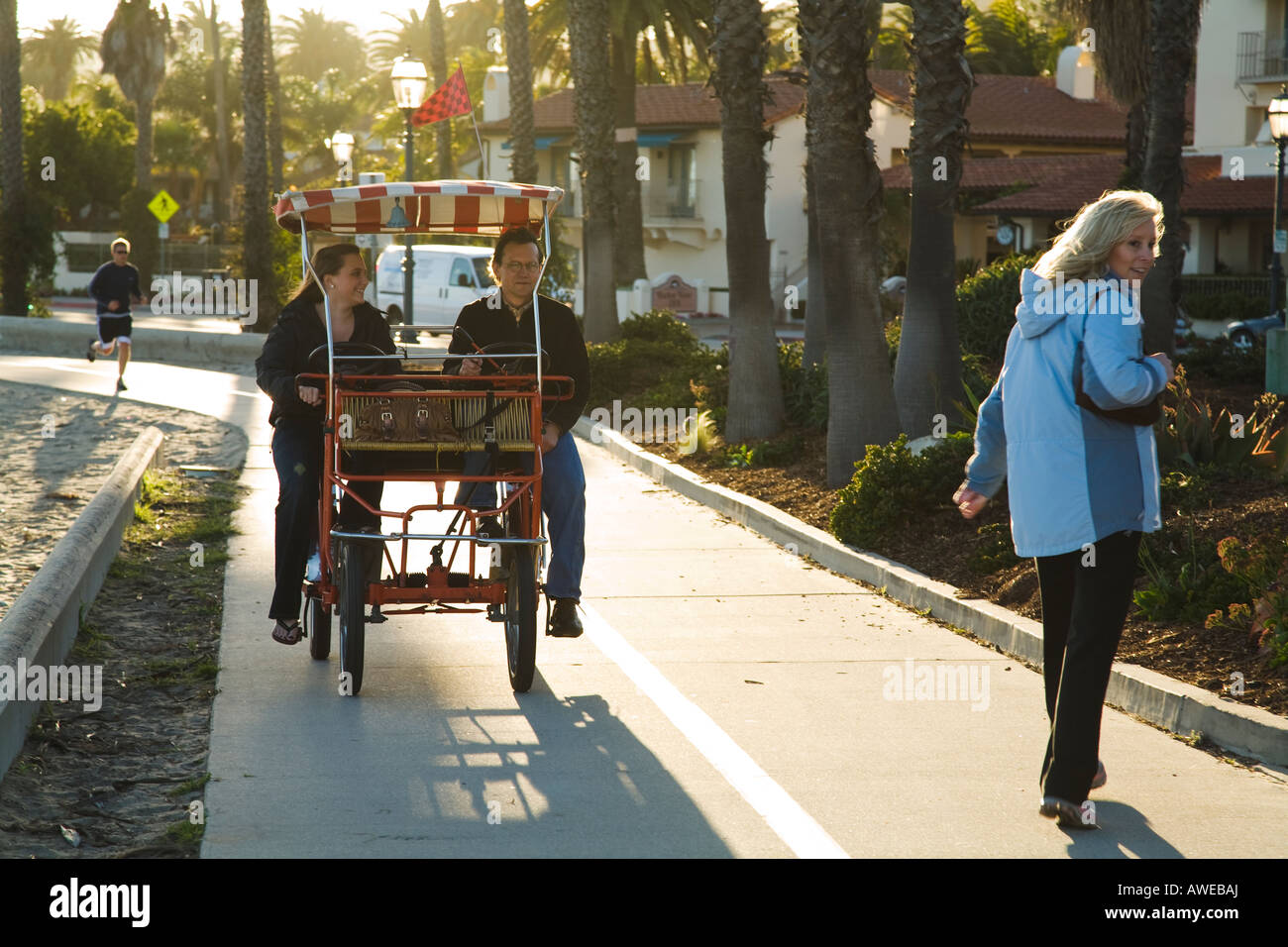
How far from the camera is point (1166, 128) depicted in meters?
19.4

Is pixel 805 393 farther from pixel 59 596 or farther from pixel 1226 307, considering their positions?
pixel 1226 307

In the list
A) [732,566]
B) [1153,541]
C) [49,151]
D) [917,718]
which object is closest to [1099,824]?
[917,718]

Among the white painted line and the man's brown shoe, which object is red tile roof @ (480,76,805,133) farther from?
the man's brown shoe

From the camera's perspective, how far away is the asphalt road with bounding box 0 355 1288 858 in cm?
534

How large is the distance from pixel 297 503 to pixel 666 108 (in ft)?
159

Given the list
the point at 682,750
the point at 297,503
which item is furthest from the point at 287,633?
the point at 682,750

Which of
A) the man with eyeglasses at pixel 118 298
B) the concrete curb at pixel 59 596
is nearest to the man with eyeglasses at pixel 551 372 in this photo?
the concrete curb at pixel 59 596

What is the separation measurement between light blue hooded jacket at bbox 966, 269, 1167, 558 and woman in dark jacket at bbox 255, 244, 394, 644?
316 cm

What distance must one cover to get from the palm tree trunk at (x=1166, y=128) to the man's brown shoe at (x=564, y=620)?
12.7 metres

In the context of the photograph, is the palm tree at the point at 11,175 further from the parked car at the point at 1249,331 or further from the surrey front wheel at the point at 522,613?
the surrey front wheel at the point at 522,613

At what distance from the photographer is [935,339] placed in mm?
13086

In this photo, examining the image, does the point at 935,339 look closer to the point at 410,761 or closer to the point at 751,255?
the point at 751,255

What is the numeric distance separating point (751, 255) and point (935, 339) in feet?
9.98

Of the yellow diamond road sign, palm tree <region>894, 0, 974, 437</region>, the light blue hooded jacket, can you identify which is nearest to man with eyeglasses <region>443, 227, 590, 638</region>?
the light blue hooded jacket
